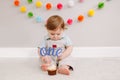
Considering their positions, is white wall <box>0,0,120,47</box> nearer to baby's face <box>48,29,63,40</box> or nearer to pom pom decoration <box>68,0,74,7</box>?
pom pom decoration <box>68,0,74,7</box>

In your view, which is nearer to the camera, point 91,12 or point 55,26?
point 55,26

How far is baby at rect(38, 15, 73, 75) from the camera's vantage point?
5.45 ft

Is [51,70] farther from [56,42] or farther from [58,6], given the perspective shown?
[58,6]

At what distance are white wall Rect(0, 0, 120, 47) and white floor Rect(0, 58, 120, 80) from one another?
173mm

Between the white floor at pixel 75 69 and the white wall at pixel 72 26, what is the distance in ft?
0.57

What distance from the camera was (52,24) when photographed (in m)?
1.65

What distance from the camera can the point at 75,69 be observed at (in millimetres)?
1778

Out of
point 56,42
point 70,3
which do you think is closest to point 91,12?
point 70,3

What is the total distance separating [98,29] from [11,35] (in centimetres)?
79

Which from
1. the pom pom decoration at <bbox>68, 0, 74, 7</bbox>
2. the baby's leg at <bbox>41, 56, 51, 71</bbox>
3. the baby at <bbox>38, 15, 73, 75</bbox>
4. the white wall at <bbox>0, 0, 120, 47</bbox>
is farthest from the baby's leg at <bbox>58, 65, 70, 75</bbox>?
the pom pom decoration at <bbox>68, 0, 74, 7</bbox>

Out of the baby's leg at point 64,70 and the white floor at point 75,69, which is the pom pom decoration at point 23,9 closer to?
the white floor at point 75,69

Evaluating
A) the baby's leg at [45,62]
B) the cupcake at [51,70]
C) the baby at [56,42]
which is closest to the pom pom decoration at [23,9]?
the baby at [56,42]

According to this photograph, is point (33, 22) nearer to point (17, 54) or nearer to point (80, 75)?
point (17, 54)

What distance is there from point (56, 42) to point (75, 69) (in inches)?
10.1
